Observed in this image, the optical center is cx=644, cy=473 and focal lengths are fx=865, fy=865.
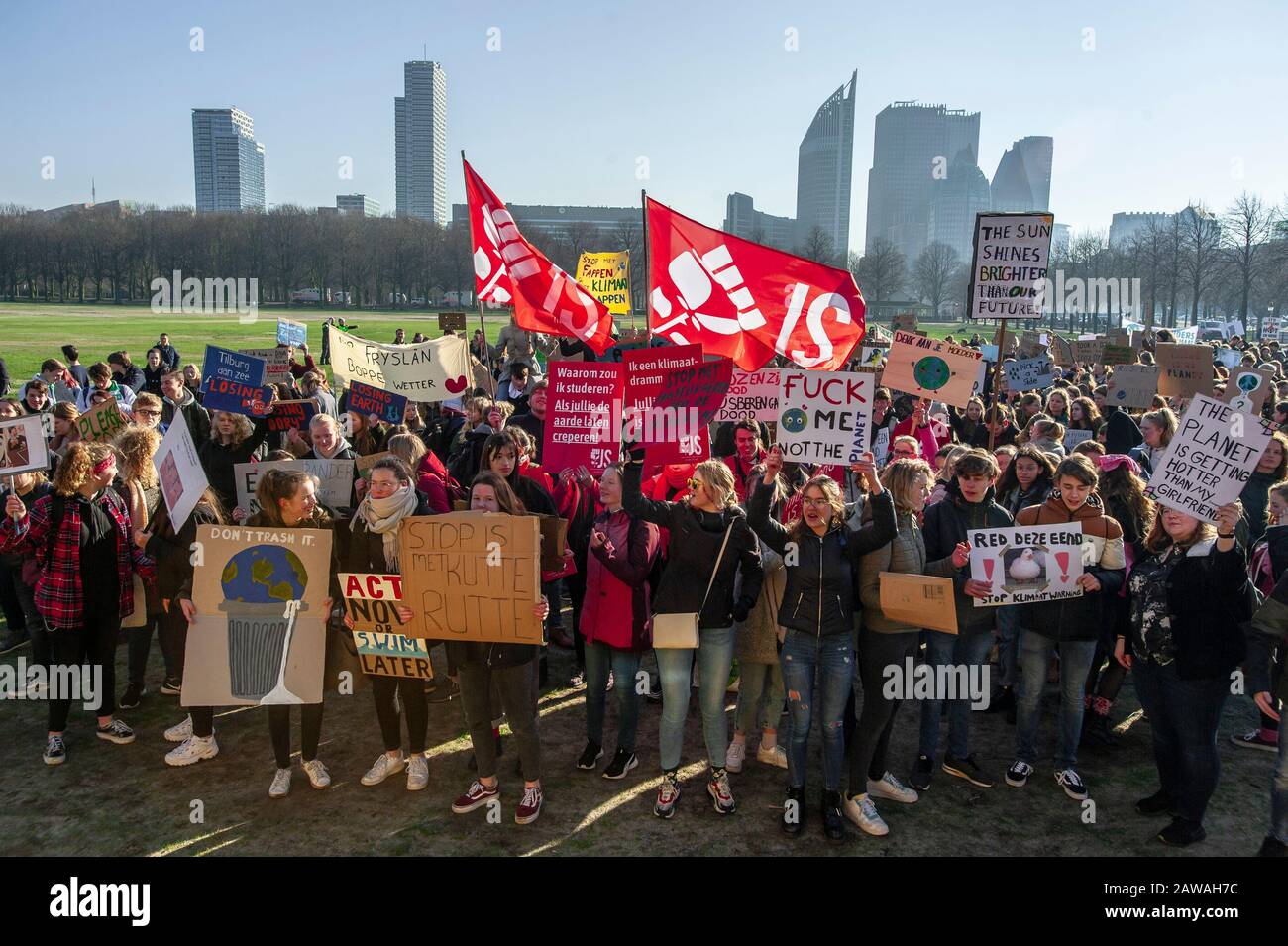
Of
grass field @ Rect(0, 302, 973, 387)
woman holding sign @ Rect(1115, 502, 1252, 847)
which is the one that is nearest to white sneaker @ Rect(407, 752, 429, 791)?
woman holding sign @ Rect(1115, 502, 1252, 847)

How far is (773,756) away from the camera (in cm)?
607

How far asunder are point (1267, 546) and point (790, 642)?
352 centimetres

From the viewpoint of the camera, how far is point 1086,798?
5.53 metres

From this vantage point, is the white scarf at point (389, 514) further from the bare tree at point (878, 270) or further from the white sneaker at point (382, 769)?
the bare tree at point (878, 270)

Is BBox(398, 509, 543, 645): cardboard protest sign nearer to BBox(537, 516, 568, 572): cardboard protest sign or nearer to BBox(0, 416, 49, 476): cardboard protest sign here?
BBox(537, 516, 568, 572): cardboard protest sign

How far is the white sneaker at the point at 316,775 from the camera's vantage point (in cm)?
561

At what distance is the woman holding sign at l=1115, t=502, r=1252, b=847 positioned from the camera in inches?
Result: 193

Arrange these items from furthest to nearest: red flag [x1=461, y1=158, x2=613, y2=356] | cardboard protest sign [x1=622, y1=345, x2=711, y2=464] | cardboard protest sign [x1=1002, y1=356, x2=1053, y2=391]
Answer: cardboard protest sign [x1=1002, y1=356, x2=1053, y2=391] → red flag [x1=461, y1=158, x2=613, y2=356] → cardboard protest sign [x1=622, y1=345, x2=711, y2=464]

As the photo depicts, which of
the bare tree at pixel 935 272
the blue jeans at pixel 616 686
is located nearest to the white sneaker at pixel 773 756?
the blue jeans at pixel 616 686

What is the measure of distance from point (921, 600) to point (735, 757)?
1805 mm

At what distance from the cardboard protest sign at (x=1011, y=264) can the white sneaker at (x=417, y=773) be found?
689cm

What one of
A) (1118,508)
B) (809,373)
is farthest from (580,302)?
(1118,508)

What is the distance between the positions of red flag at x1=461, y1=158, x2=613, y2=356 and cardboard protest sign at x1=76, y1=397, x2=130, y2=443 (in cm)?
372
